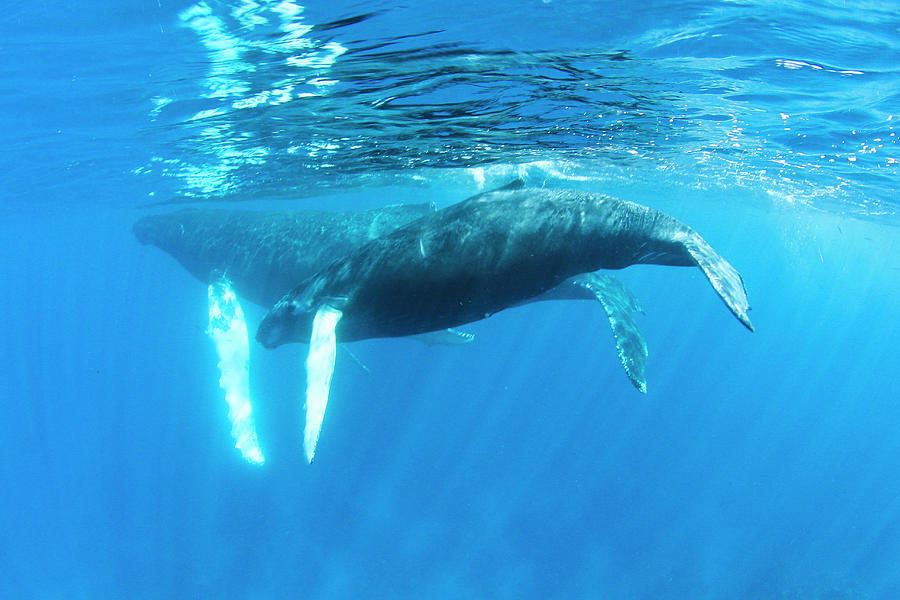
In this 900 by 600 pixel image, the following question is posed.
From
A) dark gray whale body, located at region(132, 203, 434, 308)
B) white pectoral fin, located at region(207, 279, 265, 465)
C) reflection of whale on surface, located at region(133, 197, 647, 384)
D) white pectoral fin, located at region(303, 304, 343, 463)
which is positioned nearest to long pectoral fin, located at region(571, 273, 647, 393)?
reflection of whale on surface, located at region(133, 197, 647, 384)

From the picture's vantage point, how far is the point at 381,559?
62.8 feet

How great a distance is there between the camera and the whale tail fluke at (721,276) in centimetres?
421

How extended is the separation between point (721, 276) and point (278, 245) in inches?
435

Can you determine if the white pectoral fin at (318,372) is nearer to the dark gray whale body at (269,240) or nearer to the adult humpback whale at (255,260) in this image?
the adult humpback whale at (255,260)

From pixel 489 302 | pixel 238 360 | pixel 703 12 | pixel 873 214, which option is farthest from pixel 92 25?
pixel 873 214

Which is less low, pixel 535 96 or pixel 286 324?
pixel 535 96

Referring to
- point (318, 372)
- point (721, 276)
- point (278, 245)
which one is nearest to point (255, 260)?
point (278, 245)

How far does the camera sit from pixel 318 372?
15.7ft

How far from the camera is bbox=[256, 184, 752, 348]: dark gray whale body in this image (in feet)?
15.0

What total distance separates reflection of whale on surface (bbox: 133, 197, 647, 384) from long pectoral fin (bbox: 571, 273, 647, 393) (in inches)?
2.1

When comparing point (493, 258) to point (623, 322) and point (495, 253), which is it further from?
point (623, 322)

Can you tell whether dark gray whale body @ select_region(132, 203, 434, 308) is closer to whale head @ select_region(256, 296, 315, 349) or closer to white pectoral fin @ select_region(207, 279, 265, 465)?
white pectoral fin @ select_region(207, 279, 265, 465)

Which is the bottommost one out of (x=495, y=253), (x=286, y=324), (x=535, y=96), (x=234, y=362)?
(x=234, y=362)

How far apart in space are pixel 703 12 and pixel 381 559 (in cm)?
1893
